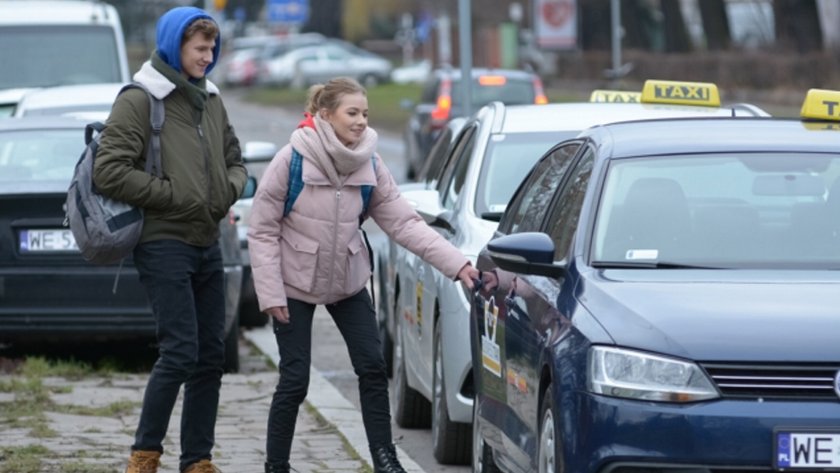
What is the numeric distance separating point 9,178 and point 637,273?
5737 millimetres

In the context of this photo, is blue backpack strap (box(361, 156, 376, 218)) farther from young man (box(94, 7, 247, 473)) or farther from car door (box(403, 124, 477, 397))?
car door (box(403, 124, 477, 397))

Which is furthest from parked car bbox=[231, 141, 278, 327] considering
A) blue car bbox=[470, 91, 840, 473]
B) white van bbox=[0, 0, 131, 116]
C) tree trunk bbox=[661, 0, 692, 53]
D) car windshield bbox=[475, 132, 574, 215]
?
tree trunk bbox=[661, 0, 692, 53]

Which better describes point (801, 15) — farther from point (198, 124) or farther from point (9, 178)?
point (198, 124)

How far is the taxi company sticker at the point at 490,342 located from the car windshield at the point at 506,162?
1.82m

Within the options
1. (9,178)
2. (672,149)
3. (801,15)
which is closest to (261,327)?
(9,178)

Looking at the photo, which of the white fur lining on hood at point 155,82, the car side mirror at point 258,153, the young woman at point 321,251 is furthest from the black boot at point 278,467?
the car side mirror at point 258,153

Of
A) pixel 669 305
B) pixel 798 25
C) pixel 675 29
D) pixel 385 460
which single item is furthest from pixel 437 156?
pixel 675 29

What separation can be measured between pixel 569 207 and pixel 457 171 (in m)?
3.23

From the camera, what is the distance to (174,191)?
7352mm

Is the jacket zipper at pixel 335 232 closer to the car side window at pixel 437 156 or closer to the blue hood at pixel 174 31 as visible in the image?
the blue hood at pixel 174 31

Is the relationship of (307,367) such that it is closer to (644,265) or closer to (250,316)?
(644,265)

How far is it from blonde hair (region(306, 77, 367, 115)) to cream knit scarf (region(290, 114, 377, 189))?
0.07 m

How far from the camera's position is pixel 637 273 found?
243 inches

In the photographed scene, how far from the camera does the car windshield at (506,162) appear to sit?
932cm
